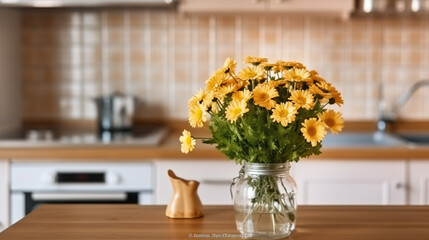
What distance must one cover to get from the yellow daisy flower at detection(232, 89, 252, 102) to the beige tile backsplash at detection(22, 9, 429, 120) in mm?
1990

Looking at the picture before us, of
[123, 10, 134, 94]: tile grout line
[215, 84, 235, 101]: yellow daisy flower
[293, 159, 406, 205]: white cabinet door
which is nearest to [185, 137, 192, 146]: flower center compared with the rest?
[215, 84, 235, 101]: yellow daisy flower

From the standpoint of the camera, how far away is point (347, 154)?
8.87 ft

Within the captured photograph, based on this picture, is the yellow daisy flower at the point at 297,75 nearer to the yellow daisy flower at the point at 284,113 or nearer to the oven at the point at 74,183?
the yellow daisy flower at the point at 284,113

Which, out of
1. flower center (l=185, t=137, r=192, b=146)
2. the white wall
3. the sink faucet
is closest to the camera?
flower center (l=185, t=137, r=192, b=146)

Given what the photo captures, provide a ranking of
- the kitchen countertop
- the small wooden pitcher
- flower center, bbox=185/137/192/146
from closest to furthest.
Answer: flower center, bbox=185/137/192/146, the small wooden pitcher, the kitchen countertop

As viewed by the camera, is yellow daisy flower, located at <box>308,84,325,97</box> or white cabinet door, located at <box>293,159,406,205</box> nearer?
yellow daisy flower, located at <box>308,84,325,97</box>

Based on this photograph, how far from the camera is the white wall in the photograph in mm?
3117

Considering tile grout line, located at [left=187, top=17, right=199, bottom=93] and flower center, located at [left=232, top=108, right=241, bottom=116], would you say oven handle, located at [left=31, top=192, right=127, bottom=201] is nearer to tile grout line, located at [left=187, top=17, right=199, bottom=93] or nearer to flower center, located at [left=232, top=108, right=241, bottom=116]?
tile grout line, located at [left=187, top=17, right=199, bottom=93]

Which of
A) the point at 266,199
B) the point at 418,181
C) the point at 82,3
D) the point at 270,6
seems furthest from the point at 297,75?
the point at 82,3

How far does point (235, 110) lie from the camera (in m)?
1.33

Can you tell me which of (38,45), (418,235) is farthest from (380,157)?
(38,45)

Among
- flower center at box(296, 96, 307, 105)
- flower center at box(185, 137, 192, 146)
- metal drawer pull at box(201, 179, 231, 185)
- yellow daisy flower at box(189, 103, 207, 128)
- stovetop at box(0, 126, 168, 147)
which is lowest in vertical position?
metal drawer pull at box(201, 179, 231, 185)

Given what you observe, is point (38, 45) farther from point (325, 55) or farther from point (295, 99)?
point (295, 99)

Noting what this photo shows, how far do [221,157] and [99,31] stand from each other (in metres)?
1.06
